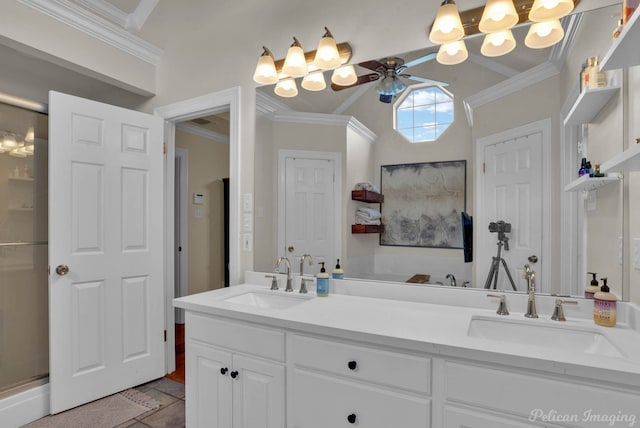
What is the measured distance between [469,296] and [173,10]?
2.70m

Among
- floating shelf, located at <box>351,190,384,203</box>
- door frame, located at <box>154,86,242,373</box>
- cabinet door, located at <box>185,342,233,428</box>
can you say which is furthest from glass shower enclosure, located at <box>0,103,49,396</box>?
floating shelf, located at <box>351,190,384,203</box>

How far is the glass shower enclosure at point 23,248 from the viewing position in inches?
84.3

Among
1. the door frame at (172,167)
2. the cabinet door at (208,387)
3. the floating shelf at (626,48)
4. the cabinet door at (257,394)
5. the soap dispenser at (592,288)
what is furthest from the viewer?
the door frame at (172,167)

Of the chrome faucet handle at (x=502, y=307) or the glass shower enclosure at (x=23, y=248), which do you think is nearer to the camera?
the chrome faucet handle at (x=502, y=307)

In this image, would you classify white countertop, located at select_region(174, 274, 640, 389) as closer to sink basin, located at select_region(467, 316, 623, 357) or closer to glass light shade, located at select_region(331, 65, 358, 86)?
sink basin, located at select_region(467, 316, 623, 357)

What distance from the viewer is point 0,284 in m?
2.12

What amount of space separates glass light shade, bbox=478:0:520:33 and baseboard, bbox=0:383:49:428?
3227mm

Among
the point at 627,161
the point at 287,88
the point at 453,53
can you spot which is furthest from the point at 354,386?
the point at 287,88

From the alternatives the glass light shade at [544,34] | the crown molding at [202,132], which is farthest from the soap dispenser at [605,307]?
the crown molding at [202,132]

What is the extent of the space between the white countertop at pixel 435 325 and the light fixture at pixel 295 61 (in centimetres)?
126

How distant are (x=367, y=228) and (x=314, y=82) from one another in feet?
3.07

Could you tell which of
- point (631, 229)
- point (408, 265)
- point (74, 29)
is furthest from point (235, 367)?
point (74, 29)

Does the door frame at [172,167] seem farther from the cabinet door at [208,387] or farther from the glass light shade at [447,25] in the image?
the glass light shade at [447,25]

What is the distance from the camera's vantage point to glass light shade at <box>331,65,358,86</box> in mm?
1915
